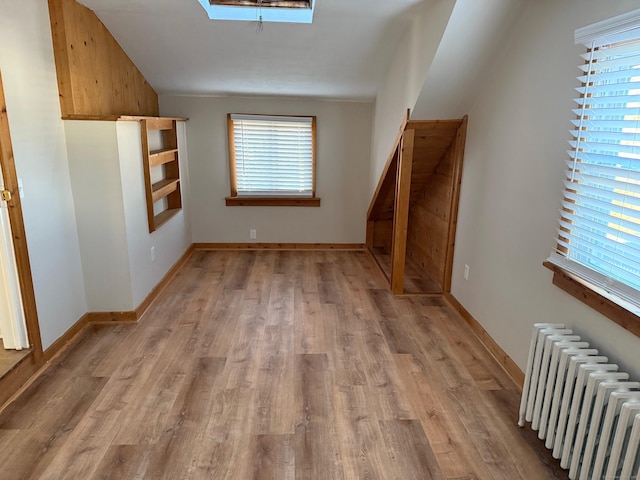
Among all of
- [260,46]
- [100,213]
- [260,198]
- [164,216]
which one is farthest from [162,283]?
[260,46]

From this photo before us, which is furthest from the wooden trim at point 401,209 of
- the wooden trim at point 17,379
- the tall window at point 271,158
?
the wooden trim at point 17,379

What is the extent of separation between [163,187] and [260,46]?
5.11ft

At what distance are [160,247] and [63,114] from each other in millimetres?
1394

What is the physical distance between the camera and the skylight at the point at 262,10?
9.98 ft

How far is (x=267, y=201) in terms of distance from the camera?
16.3 feet

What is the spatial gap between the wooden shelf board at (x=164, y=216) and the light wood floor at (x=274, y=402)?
29.0 inches

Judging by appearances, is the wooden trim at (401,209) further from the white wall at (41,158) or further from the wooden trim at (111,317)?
the white wall at (41,158)

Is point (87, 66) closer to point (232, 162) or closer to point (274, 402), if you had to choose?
point (232, 162)

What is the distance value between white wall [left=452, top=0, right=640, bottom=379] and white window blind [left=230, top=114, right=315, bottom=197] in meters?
2.15

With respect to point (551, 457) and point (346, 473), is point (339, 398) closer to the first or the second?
point (346, 473)

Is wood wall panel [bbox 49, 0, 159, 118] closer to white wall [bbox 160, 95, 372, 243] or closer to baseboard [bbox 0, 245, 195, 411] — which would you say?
white wall [bbox 160, 95, 372, 243]

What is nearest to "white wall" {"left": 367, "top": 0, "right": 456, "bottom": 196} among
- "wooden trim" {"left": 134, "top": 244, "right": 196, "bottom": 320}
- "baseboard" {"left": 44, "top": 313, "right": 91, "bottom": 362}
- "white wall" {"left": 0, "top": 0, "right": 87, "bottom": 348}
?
"wooden trim" {"left": 134, "top": 244, "right": 196, "bottom": 320}

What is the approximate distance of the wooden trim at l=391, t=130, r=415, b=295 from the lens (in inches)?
133

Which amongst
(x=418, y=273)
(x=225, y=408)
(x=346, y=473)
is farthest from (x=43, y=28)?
(x=418, y=273)
